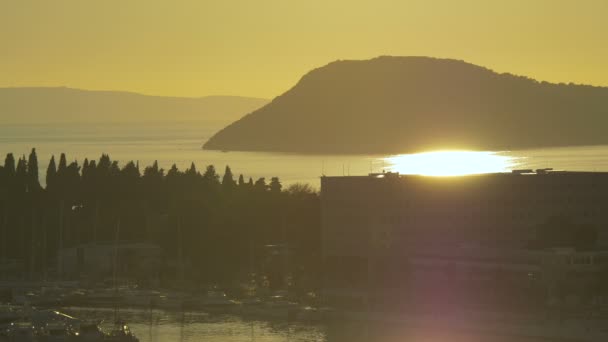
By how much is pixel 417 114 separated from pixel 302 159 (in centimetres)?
2025

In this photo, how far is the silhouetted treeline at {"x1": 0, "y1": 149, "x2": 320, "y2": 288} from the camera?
5141cm

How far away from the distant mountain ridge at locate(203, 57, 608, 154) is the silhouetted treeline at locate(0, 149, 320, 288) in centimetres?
10618

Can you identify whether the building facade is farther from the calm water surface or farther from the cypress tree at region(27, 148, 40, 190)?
the calm water surface

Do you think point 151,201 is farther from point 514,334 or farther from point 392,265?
point 514,334

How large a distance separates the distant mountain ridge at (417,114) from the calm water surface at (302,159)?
7.15 metres

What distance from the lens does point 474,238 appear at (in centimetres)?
4753

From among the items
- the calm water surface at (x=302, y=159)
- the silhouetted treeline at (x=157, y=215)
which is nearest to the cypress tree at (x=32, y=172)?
the silhouetted treeline at (x=157, y=215)

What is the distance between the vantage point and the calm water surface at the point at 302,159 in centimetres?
11062

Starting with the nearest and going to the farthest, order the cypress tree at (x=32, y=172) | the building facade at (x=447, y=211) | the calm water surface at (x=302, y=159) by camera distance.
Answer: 1. the building facade at (x=447, y=211)
2. the cypress tree at (x=32, y=172)
3. the calm water surface at (x=302, y=159)

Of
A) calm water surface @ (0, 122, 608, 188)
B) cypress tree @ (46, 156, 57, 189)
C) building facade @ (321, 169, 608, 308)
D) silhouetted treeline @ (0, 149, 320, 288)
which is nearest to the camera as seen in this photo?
building facade @ (321, 169, 608, 308)

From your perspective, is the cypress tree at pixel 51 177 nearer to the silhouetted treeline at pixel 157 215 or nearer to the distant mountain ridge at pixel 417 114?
the silhouetted treeline at pixel 157 215

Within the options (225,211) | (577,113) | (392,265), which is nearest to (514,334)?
(392,265)

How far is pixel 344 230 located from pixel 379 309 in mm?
6949

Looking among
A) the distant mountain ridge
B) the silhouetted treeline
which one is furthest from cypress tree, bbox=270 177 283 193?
the distant mountain ridge
